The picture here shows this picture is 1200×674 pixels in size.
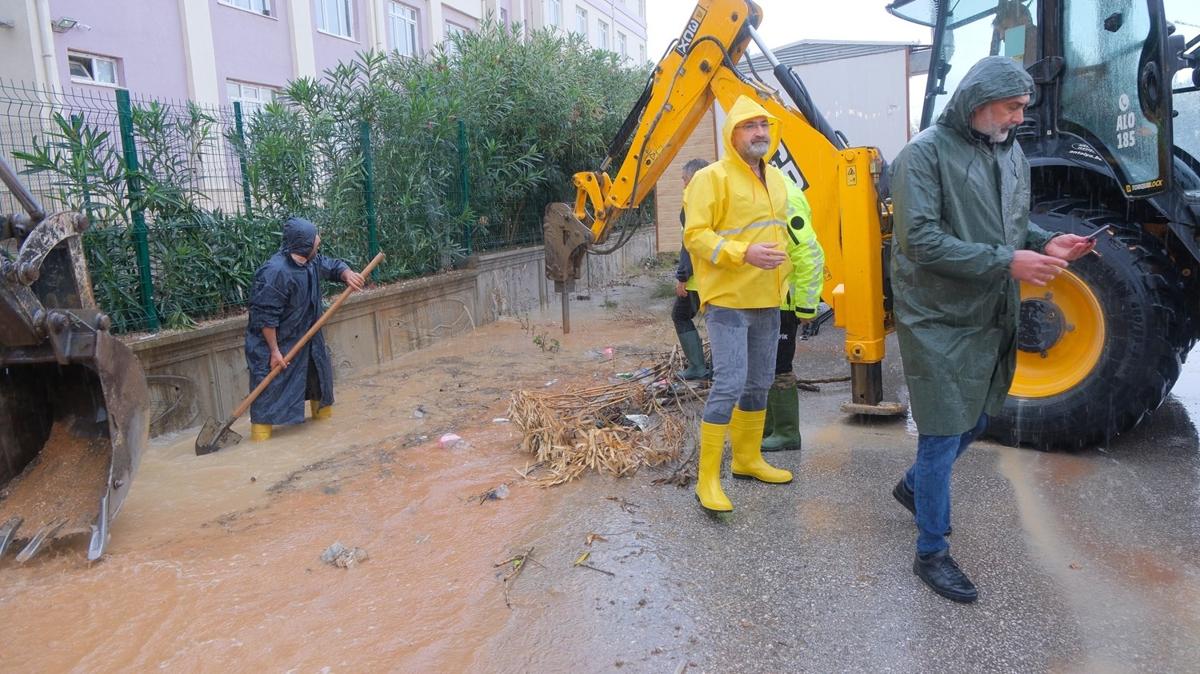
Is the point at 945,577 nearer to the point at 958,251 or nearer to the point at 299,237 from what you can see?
the point at 958,251

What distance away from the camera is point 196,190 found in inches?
238

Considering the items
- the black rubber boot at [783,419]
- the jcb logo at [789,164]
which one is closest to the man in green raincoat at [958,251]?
the black rubber boot at [783,419]

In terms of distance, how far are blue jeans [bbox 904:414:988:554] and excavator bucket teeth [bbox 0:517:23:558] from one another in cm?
360

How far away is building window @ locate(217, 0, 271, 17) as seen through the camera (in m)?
14.8

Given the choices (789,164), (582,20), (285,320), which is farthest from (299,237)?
(582,20)

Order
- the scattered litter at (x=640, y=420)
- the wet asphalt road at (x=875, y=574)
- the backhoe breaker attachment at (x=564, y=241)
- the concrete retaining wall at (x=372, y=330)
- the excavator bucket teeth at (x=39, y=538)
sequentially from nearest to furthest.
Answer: the wet asphalt road at (x=875, y=574), the excavator bucket teeth at (x=39, y=538), the scattered litter at (x=640, y=420), the concrete retaining wall at (x=372, y=330), the backhoe breaker attachment at (x=564, y=241)

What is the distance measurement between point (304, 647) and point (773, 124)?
9.13 feet

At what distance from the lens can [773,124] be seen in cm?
362

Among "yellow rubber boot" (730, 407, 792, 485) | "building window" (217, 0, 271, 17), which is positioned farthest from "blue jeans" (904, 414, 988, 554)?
"building window" (217, 0, 271, 17)

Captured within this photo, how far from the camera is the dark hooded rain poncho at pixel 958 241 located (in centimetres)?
272

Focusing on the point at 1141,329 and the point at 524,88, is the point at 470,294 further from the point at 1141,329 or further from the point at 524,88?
the point at 1141,329

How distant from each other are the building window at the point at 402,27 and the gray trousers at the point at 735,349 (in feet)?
57.9

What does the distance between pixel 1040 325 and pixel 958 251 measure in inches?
74.8

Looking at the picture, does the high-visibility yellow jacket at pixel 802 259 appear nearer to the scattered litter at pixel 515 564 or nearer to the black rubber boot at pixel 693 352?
the scattered litter at pixel 515 564
